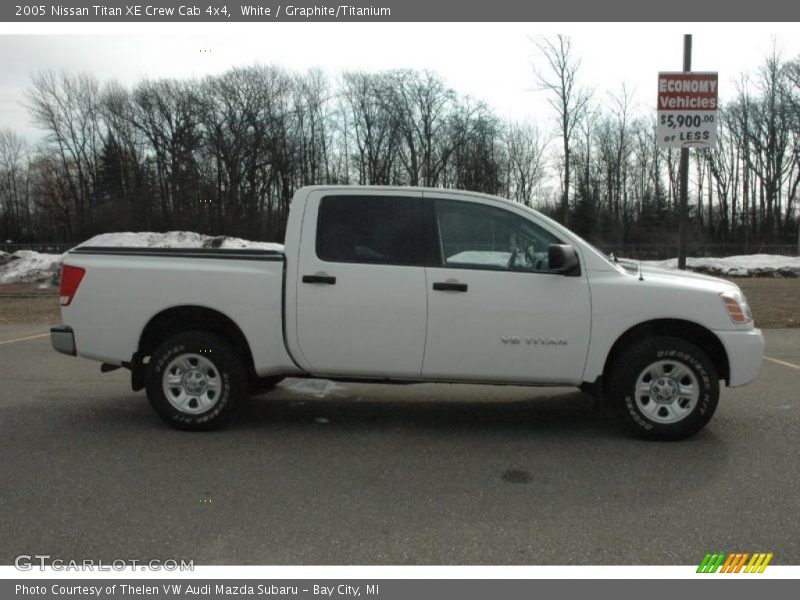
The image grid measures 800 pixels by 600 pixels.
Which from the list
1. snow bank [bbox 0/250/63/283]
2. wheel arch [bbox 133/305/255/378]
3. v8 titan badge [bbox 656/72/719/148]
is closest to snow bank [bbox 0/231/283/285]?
snow bank [bbox 0/250/63/283]

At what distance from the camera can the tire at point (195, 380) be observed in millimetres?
4902

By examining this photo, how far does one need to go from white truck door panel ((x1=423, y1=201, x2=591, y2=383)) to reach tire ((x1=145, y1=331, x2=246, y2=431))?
64.5 inches

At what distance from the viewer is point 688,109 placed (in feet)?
29.4

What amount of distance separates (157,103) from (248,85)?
32.2ft

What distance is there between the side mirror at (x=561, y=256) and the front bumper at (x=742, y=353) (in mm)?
1284

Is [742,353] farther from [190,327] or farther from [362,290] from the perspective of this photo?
[190,327]

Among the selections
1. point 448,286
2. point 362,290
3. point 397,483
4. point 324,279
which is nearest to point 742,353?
point 448,286

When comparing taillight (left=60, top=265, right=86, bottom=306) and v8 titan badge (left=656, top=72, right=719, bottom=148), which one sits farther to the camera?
v8 titan badge (left=656, top=72, right=719, bottom=148)

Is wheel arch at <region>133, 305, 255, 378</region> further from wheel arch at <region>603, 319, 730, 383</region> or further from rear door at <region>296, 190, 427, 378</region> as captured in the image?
wheel arch at <region>603, 319, 730, 383</region>

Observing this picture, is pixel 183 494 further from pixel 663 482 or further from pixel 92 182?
pixel 92 182

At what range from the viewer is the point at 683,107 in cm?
895

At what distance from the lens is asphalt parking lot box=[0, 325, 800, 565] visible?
123 inches

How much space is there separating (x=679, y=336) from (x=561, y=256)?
1.25 meters

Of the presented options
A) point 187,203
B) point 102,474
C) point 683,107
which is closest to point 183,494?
point 102,474
